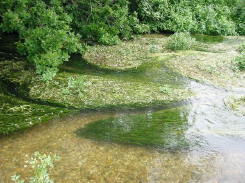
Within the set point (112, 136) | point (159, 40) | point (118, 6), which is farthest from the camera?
point (159, 40)

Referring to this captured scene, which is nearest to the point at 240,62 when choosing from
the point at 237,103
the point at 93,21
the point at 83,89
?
the point at 237,103

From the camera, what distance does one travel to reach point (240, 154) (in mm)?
4836

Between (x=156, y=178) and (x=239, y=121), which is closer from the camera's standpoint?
(x=156, y=178)

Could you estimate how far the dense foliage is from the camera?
7.58 meters

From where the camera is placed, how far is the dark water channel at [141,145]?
423cm

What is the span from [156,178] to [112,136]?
1.41 m

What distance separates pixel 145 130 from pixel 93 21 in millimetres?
7447

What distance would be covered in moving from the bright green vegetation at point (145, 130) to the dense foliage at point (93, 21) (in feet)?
9.42

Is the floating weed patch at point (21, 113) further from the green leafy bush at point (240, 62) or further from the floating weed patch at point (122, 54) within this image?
the green leafy bush at point (240, 62)

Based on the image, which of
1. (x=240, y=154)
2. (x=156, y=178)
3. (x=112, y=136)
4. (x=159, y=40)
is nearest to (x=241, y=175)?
(x=240, y=154)

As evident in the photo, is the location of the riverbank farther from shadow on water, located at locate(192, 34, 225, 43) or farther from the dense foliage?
shadow on water, located at locate(192, 34, 225, 43)

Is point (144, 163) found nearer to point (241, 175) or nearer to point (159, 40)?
point (241, 175)

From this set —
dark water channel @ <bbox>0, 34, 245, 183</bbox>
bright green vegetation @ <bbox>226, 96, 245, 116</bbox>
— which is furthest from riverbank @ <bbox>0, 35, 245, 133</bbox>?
bright green vegetation @ <bbox>226, 96, 245, 116</bbox>

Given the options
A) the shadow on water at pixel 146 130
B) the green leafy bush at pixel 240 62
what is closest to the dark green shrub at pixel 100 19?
the green leafy bush at pixel 240 62
